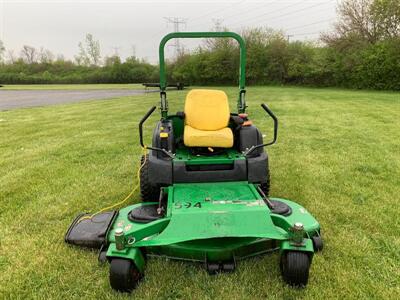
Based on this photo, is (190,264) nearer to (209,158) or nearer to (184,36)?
(209,158)

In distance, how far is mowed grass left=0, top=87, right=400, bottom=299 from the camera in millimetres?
2305

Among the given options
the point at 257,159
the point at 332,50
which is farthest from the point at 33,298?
the point at 332,50

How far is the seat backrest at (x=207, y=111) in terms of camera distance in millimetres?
3559

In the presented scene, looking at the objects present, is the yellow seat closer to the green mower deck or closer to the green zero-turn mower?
the green zero-turn mower

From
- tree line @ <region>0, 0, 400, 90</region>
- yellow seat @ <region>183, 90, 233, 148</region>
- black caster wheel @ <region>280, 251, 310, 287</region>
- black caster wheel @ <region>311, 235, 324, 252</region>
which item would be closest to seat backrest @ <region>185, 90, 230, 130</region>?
yellow seat @ <region>183, 90, 233, 148</region>

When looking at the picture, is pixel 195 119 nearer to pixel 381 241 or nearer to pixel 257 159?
pixel 257 159

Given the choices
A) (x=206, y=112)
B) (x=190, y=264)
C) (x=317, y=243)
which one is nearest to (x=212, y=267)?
(x=190, y=264)

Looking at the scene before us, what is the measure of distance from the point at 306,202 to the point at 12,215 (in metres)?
3.04

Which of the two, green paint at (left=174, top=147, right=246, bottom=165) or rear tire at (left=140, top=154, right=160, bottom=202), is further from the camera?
rear tire at (left=140, top=154, right=160, bottom=202)

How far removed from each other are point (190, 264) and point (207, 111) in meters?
1.65

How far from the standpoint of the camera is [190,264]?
2.50 meters

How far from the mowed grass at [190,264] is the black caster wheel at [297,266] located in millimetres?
79

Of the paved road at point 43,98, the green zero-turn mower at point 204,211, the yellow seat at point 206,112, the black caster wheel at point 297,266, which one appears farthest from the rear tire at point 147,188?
the paved road at point 43,98

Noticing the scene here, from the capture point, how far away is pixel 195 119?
3.57 meters
